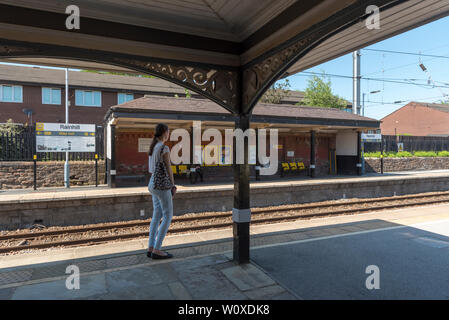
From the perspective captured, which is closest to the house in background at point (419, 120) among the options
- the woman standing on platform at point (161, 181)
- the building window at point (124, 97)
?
the building window at point (124, 97)

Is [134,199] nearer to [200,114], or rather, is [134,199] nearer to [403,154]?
[200,114]

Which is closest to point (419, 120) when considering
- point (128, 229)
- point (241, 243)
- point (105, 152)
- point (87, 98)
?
point (87, 98)

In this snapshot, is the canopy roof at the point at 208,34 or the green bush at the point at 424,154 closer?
the canopy roof at the point at 208,34

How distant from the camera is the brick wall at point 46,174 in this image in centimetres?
1159

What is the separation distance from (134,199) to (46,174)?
5.86m

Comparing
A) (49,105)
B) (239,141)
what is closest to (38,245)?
(239,141)

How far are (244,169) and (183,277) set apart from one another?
1.80 metres

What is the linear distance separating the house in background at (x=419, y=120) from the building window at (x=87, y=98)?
34867mm

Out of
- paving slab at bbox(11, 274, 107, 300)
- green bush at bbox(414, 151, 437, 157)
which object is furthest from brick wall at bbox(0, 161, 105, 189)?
green bush at bbox(414, 151, 437, 157)

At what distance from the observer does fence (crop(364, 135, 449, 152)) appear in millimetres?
22453

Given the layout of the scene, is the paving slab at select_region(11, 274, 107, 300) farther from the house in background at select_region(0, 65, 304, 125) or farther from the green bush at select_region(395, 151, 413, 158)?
the green bush at select_region(395, 151, 413, 158)

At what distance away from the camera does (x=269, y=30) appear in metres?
3.65

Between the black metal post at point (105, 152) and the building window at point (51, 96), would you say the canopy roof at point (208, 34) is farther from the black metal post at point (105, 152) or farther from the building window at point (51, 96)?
the building window at point (51, 96)
